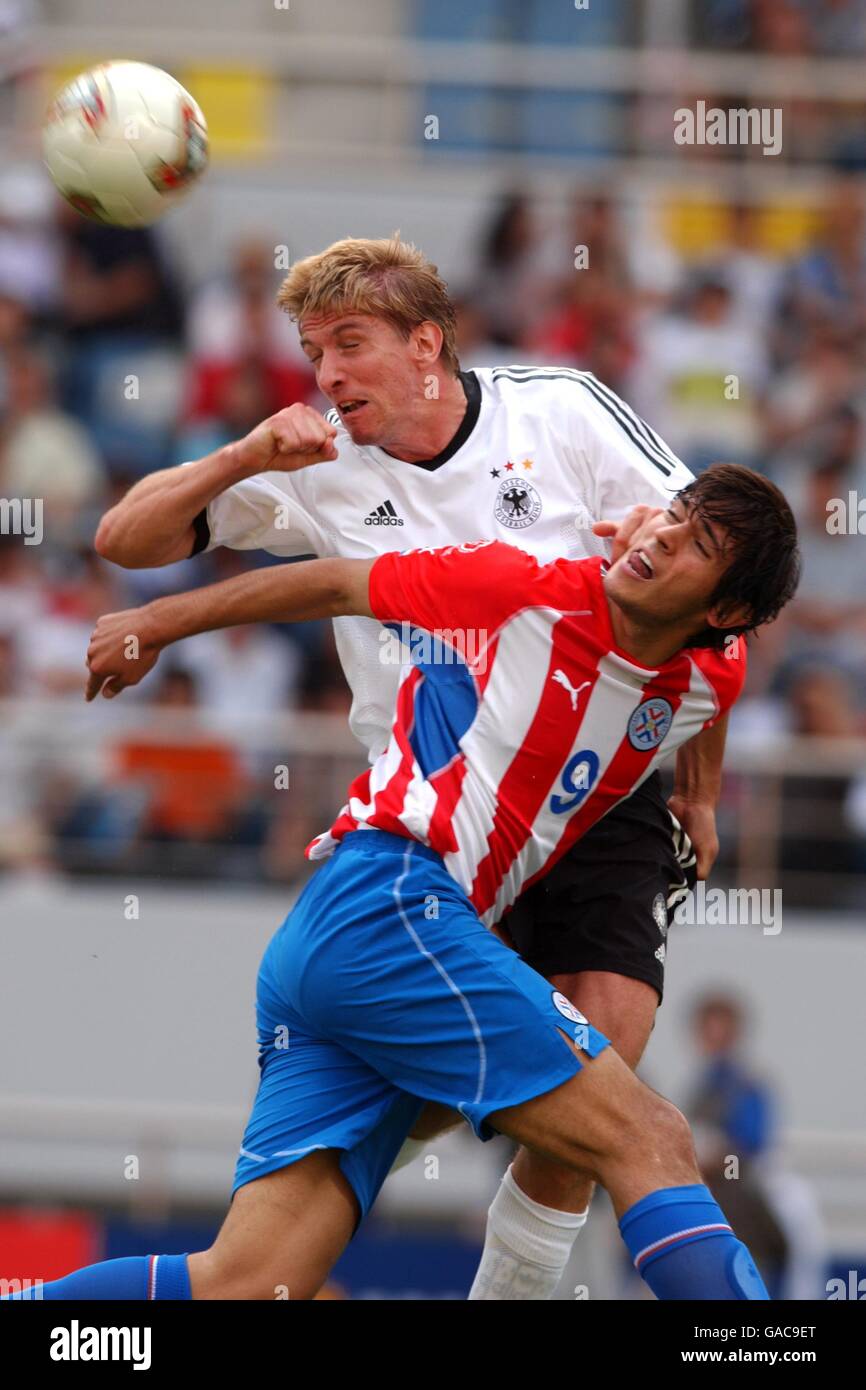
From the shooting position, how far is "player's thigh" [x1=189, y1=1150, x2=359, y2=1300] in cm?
457

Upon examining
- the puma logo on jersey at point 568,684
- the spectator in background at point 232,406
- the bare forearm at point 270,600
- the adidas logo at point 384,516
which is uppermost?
the spectator in background at point 232,406

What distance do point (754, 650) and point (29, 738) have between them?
3.56m

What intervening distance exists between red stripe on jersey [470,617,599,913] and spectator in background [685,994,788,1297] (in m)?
4.27

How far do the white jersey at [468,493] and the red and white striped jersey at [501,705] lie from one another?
0.34 metres

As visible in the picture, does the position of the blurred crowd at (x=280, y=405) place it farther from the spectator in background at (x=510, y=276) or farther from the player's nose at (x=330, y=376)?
the player's nose at (x=330, y=376)

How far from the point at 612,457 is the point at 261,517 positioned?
2.87 feet

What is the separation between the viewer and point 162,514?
486 centimetres

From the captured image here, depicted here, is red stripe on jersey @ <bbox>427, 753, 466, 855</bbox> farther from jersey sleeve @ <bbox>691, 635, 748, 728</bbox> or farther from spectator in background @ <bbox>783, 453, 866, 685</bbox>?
spectator in background @ <bbox>783, 453, 866, 685</bbox>

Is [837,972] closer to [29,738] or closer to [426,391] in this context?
[29,738]

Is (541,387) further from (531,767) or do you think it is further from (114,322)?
(114,322)

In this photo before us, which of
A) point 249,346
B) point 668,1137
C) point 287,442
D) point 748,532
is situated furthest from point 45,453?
point 668,1137

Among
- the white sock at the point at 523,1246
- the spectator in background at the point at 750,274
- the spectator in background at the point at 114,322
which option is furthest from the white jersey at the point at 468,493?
the spectator in background at the point at 750,274

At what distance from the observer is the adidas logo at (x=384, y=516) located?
5.08 meters
